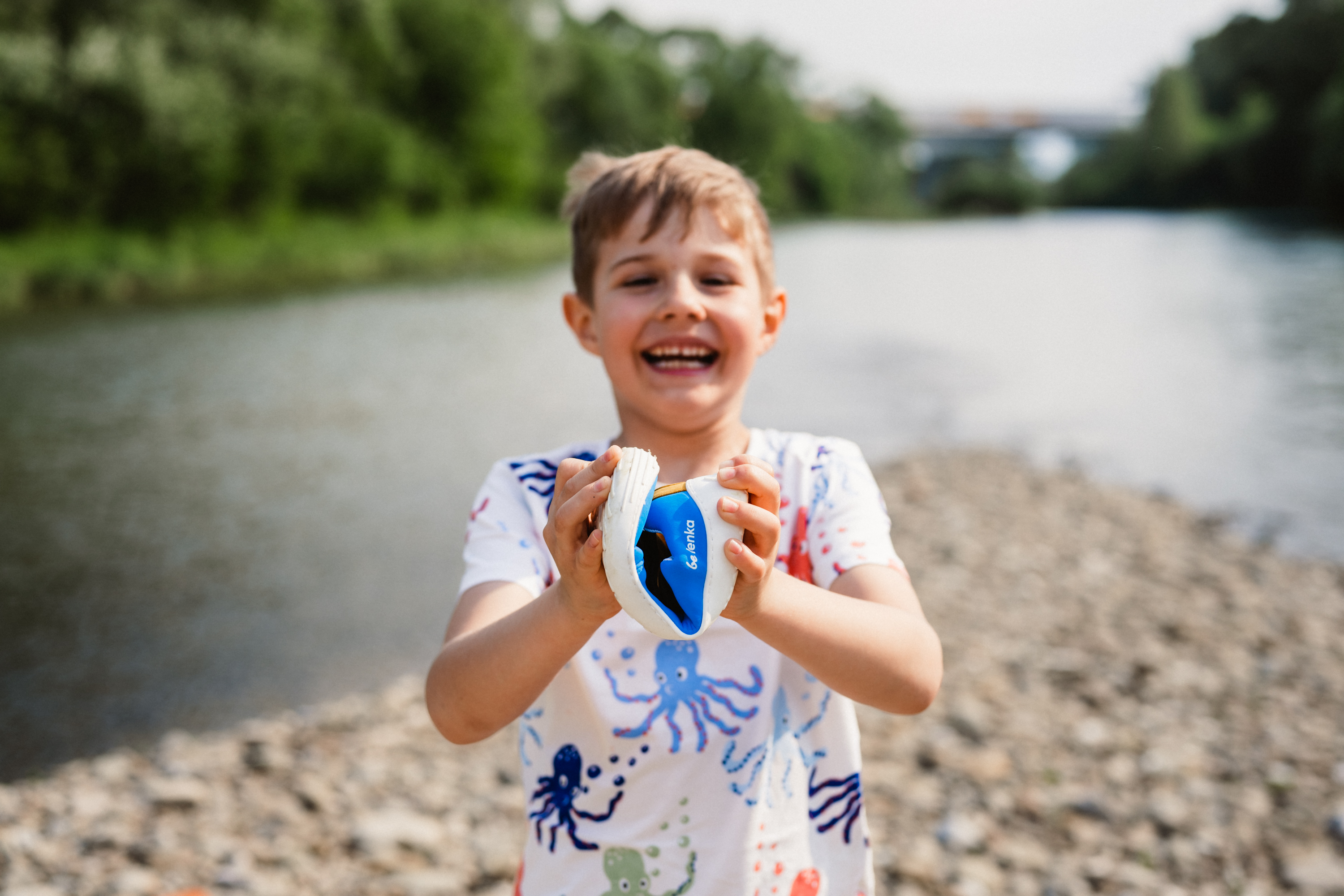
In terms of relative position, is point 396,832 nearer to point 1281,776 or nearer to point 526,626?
point 526,626

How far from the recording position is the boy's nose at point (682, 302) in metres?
1.81

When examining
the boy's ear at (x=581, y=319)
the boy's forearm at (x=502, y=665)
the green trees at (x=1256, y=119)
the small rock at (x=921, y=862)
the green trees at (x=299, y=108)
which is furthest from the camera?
the green trees at (x=1256, y=119)

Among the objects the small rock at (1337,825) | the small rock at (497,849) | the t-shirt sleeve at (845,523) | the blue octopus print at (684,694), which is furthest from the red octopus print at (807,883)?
the small rock at (1337,825)

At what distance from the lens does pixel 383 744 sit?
4105mm

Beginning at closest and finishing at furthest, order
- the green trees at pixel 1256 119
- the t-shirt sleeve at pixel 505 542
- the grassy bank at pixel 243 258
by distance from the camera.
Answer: the t-shirt sleeve at pixel 505 542
the grassy bank at pixel 243 258
the green trees at pixel 1256 119

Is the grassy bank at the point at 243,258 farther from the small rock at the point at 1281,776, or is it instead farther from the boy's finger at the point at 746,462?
the boy's finger at the point at 746,462

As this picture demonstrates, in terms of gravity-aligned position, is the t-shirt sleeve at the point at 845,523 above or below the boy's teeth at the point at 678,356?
below

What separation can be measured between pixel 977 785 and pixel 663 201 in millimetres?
2752

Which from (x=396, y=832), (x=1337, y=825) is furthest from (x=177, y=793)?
(x=1337, y=825)

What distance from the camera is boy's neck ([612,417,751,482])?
6.36 ft

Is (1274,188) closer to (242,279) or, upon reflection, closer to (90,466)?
(242,279)

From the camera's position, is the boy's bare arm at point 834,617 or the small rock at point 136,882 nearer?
the boy's bare arm at point 834,617

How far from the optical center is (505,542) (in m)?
1.79

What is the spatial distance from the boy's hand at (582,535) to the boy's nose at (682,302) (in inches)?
21.4
